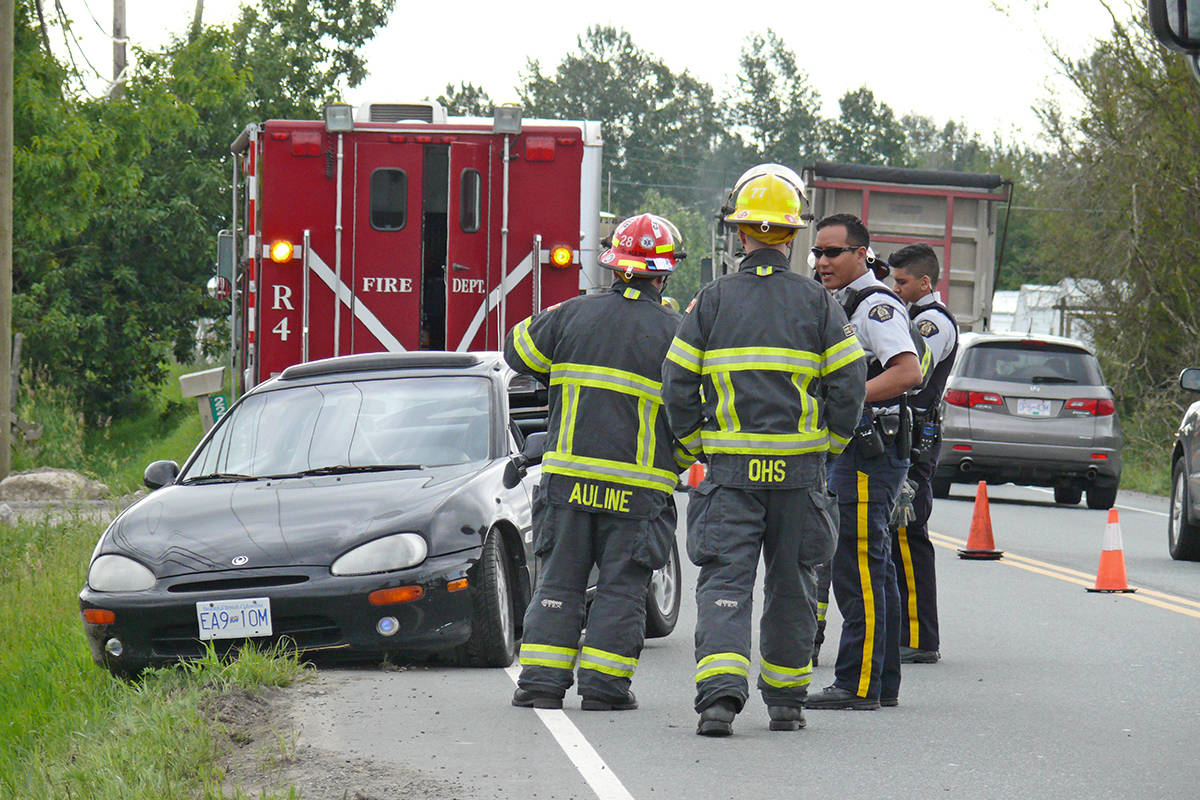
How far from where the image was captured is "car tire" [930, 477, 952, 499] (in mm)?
19339

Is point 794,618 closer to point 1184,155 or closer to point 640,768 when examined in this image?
point 640,768

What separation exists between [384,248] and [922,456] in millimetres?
6906

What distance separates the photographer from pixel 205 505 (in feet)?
27.2

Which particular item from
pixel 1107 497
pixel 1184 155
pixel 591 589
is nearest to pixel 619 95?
pixel 1184 155

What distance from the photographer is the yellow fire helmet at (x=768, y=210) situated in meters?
6.87

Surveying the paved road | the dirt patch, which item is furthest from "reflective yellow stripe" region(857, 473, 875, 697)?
the dirt patch

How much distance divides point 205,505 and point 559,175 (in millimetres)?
6526

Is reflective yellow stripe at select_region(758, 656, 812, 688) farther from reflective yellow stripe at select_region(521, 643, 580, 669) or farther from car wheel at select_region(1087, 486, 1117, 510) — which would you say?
car wheel at select_region(1087, 486, 1117, 510)

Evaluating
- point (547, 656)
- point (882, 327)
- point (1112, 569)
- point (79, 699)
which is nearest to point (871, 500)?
point (882, 327)

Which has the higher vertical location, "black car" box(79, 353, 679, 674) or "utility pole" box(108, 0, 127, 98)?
"utility pole" box(108, 0, 127, 98)

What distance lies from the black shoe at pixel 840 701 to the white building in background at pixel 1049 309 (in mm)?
14221

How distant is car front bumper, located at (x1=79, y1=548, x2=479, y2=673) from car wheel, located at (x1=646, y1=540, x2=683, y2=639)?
157 cm

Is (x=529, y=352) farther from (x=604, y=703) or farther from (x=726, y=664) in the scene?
(x=726, y=664)

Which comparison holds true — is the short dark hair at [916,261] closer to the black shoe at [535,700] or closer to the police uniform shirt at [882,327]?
the police uniform shirt at [882,327]
